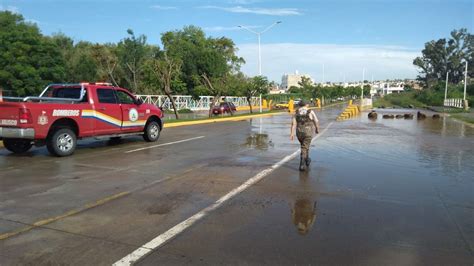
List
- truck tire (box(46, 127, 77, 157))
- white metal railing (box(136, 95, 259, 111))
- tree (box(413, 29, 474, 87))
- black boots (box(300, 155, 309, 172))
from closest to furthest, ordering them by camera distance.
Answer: black boots (box(300, 155, 309, 172)) → truck tire (box(46, 127, 77, 157)) → white metal railing (box(136, 95, 259, 111)) → tree (box(413, 29, 474, 87))

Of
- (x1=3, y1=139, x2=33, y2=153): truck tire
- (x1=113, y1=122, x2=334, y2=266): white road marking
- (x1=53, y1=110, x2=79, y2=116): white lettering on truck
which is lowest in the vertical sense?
(x1=113, y1=122, x2=334, y2=266): white road marking

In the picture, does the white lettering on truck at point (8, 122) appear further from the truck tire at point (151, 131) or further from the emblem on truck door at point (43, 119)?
the truck tire at point (151, 131)

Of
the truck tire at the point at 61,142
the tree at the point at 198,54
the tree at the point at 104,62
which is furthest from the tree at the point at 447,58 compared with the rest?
the truck tire at the point at 61,142

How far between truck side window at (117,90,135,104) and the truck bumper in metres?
3.52

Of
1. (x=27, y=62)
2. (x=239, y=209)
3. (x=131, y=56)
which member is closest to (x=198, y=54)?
(x=131, y=56)

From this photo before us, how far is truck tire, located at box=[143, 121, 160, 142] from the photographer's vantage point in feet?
49.1

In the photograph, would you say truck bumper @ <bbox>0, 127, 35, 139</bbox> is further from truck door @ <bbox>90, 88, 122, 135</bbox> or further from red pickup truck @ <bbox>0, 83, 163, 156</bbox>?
truck door @ <bbox>90, 88, 122, 135</bbox>

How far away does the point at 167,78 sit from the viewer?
29719 millimetres

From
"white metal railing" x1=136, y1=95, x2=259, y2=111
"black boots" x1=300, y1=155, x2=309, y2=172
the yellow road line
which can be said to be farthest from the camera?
"white metal railing" x1=136, y1=95, x2=259, y2=111

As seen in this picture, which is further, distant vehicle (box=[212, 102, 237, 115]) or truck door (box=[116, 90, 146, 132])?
distant vehicle (box=[212, 102, 237, 115])

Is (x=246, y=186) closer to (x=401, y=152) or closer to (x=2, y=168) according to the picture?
(x=2, y=168)

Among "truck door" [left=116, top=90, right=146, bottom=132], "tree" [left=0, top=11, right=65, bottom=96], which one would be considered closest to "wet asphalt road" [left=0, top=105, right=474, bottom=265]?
"truck door" [left=116, top=90, right=146, bottom=132]

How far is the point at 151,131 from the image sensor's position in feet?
49.7

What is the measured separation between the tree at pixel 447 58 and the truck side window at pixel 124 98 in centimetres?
12539
